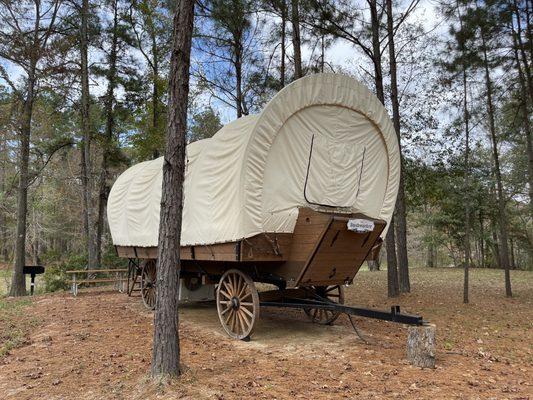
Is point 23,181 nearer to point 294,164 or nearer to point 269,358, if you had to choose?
point 294,164

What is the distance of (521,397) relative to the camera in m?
3.96

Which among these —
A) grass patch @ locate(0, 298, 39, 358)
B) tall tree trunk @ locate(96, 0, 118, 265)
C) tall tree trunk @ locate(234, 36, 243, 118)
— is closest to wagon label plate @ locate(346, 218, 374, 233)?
grass patch @ locate(0, 298, 39, 358)

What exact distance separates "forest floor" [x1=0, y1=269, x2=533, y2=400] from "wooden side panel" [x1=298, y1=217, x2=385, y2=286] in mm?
1017

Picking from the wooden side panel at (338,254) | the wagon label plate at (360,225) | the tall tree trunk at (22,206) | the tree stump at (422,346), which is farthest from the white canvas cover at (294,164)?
the tall tree trunk at (22,206)

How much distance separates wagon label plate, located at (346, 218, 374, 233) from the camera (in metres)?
5.64

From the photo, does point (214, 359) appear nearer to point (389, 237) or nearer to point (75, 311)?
point (75, 311)

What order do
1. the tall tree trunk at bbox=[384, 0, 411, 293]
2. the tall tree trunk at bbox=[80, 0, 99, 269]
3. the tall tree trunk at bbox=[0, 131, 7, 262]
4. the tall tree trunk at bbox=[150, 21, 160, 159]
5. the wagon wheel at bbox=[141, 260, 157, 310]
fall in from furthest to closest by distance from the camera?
the tall tree trunk at bbox=[0, 131, 7, 262] → the tall tree trunk at bbox=[150, 21, 160, 159] → the tall tree trunk at bbox=[80, 0, 99, 269] → the tall tree trunk at bbox=[384, 0, 411, 293] → the wagon wheel at bbox=[141, 260, 157, 310]

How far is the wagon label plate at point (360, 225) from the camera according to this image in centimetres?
564

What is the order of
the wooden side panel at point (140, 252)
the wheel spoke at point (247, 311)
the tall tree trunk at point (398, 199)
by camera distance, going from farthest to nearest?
the tall tree trunk at point (398, 199) < the wooden side panel at point (140, 252) < the wheel spoke at point (247, 311)

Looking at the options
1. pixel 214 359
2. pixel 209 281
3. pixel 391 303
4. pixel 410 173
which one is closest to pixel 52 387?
pixel 214 359

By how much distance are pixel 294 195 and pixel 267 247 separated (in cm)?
93

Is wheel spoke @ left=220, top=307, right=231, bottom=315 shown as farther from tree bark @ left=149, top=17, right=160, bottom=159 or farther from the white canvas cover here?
tree bark @ left=149, top=17, right=160, bottom=159

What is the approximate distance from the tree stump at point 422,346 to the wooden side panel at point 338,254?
1486mm

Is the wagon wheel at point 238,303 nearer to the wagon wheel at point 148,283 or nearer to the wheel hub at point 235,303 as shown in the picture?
the wheel hub at point 235,303
